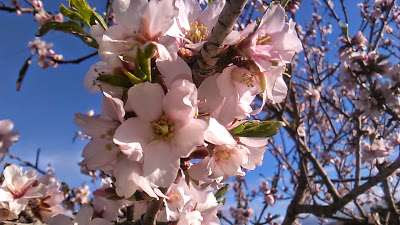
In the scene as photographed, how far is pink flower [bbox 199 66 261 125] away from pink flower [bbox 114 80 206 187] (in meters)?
0.05

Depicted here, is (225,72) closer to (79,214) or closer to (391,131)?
(79,214)

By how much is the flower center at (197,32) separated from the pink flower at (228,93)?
0.13 m

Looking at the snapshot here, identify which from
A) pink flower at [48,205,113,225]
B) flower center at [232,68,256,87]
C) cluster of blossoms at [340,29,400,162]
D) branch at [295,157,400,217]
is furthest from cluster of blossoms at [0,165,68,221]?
cluster of blossoms at [340,29,400,162]

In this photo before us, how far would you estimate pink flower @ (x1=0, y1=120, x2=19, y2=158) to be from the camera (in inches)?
133

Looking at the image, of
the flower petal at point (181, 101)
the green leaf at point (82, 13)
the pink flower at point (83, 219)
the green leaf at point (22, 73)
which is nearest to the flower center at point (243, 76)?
the flower petal at point (181, 101)

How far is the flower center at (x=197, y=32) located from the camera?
991mm

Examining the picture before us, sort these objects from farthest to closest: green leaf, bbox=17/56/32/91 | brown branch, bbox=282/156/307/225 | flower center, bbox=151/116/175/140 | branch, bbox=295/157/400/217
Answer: brown branch, bbox=282/156/307/225 < branch, bbox=295/157/400/217 < green leaf, bbox=17/56/32/91 < flower center, bbox=151/116/175/140

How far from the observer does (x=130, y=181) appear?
0.88 m

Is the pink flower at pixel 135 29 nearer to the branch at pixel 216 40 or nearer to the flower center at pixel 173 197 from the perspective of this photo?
the branch at pixel 216 40

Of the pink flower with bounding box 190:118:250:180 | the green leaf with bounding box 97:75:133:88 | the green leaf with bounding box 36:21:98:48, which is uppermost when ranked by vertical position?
the green leaf with bounding box 36:21:98:48

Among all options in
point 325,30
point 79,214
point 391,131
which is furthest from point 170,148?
point 325,30

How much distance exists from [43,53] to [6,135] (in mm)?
3739

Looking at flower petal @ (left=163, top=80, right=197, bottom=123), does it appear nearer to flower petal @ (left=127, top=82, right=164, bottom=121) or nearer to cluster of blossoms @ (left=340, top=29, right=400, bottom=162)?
flower petal @ (left=127, top=82, right=164, bottom=121)

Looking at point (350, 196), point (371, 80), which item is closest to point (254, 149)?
point (350, 196)
